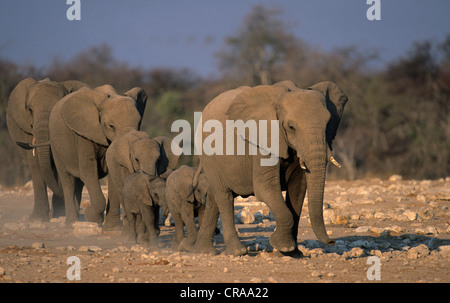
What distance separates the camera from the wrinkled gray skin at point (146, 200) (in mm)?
9608

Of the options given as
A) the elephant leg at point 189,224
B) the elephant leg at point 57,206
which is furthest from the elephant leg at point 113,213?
the elephant leg at point 57,206

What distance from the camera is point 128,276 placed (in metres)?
6.93

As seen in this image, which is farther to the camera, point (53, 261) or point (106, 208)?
point (106, 208)

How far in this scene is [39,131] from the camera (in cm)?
1315

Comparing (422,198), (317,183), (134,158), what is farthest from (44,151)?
(317,183)

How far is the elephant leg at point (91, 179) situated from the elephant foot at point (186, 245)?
8.57ft

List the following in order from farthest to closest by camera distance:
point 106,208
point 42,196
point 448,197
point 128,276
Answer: point 448,197 → point 42,196 → point 106,208 → point 128,276

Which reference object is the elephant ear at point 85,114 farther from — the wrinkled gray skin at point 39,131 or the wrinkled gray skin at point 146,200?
the wrinkled gray skin at point 146,200

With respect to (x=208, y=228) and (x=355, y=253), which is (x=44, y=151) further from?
(x=355, y=253)

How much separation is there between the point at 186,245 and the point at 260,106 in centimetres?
199

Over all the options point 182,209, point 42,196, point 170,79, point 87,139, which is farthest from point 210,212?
point 170,79

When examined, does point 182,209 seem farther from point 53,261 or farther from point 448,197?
point 448,197

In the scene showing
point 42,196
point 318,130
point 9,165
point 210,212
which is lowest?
point 9,165
